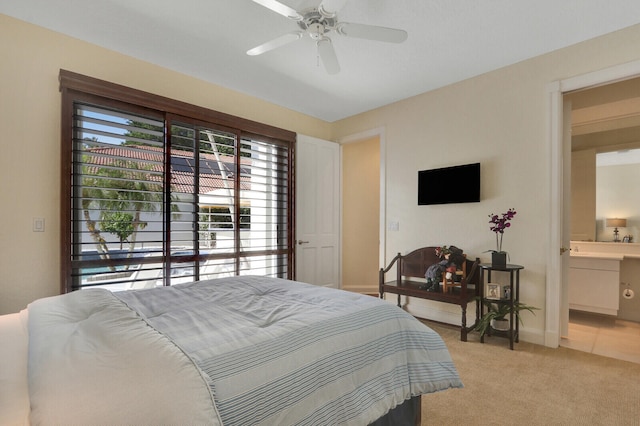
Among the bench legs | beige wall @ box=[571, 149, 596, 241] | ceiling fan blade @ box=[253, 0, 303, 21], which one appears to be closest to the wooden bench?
the bench legs

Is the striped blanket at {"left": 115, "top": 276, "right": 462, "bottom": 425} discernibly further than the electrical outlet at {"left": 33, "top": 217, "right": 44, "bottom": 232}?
No

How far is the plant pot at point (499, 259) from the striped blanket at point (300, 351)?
5.69 feet

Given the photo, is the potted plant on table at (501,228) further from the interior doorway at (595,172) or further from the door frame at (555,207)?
the interior doorway at (595,172)

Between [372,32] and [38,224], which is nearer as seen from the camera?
[372,32]

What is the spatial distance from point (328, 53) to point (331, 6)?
487mm

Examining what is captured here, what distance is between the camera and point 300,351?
1164mm

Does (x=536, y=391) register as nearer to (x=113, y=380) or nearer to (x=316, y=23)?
(x=113, y=380)

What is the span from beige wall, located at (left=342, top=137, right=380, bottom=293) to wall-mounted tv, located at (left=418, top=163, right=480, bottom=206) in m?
1.76

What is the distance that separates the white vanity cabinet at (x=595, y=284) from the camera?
3.64m

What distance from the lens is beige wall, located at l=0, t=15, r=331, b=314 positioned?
2.44m

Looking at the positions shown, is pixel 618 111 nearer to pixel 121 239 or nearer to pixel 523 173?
pixel 523 173

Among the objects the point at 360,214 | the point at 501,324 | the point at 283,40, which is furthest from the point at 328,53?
the point at 360,214

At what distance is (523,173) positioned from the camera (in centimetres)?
315

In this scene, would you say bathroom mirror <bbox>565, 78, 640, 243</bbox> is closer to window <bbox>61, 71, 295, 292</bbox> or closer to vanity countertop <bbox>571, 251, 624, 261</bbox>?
vanity countertop <bbox>571, 251, 624, 261</bbox>
